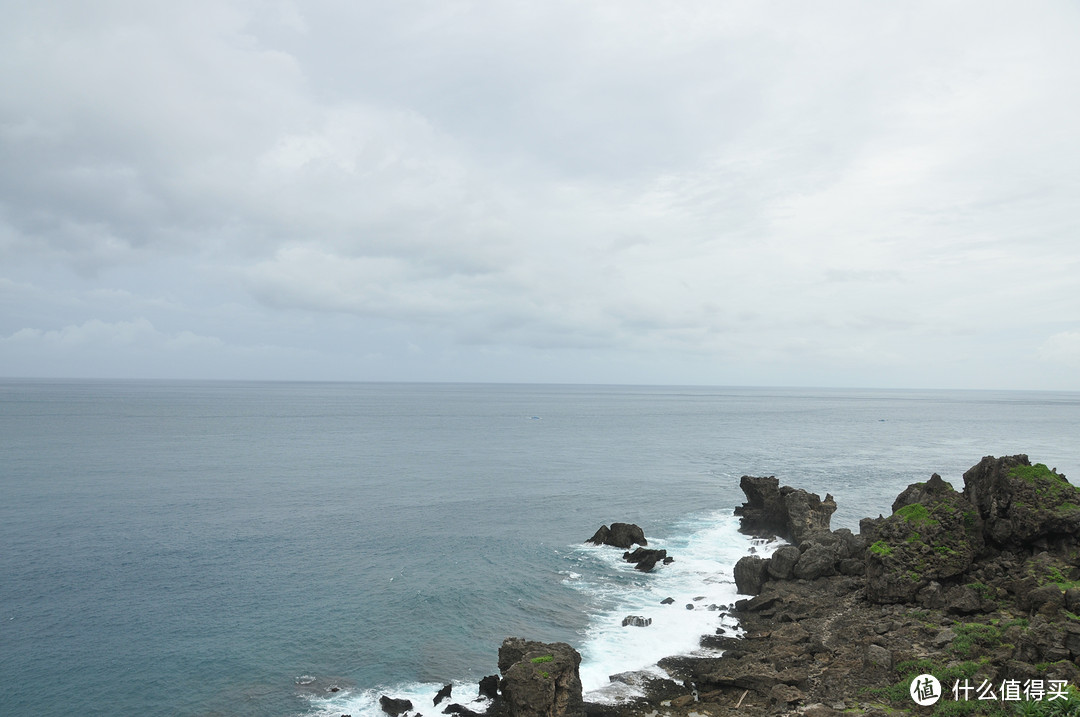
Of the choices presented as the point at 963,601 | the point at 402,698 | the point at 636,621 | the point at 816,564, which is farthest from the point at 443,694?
the point at 963,601

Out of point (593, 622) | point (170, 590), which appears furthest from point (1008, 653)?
point (170, 590)

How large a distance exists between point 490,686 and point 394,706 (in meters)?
4.94

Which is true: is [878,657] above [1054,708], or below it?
below

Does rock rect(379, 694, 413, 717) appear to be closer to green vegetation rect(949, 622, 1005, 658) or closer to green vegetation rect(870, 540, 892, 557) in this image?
green vegetation rect(949, 622, 1005, 658)

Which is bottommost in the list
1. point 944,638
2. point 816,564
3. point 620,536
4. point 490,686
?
point 490,686

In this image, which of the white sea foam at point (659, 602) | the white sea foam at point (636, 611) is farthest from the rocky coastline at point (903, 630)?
the white sea foam at point (659, 602)

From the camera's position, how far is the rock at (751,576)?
46.2 m

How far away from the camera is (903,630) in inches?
1265

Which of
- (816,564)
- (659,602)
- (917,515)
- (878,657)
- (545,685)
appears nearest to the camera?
(545,685)

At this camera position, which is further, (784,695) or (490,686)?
(490,686)

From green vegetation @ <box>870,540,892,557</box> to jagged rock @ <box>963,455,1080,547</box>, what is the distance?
19.1 ft

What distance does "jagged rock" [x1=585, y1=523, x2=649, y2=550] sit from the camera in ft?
201

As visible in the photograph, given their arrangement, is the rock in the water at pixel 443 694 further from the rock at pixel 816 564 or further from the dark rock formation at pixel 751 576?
the rock at pixel 816 564

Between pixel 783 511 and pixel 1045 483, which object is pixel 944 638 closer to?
pixel 1045 483
